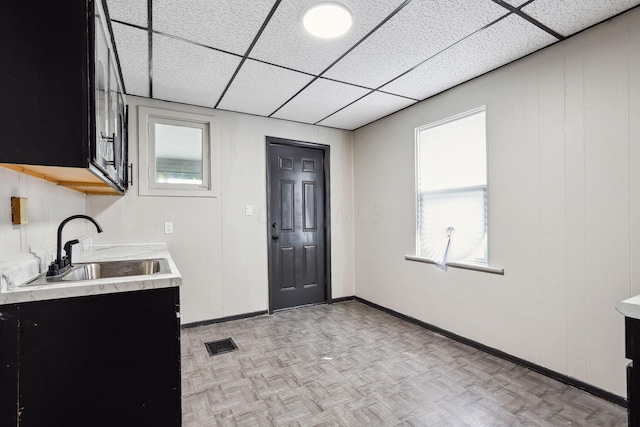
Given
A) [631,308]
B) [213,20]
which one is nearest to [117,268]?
[213,20]

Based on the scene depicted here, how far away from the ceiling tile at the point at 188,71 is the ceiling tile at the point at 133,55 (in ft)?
0.22

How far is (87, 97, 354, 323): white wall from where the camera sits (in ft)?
10.1

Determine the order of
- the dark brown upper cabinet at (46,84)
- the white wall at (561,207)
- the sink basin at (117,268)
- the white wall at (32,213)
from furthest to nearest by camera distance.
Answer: the sink basin at (117,268)
the white wall at (561,207)
the white wall at (32,213)
the dark brown upper cabinet at (46,84)

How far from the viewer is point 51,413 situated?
1.24 m

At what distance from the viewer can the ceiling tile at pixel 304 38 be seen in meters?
1.77

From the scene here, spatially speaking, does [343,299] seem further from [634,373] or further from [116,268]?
[634,373]

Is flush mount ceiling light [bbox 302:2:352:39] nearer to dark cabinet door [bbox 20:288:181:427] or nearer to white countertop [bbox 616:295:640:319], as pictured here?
dark cabinet door [bbox 20:288:181:427]

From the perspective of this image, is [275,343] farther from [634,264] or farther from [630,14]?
[630,14]

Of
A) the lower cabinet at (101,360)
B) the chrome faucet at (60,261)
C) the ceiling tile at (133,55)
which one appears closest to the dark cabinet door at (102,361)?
the lower cabinet at (101,360)

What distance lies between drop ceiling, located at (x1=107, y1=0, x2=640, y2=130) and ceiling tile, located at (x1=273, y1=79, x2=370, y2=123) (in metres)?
0.02

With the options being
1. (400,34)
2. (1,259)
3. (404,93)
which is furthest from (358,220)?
(1,259)

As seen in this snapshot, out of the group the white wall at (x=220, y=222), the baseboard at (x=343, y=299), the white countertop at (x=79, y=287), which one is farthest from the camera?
the baseboard at (x=343, y=299)

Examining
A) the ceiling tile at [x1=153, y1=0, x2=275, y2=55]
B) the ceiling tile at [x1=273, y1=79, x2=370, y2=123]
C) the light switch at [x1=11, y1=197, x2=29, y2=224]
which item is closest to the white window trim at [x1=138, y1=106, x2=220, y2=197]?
the ceiling tile at [x1=273, y1=79, x2=370, y2=123]

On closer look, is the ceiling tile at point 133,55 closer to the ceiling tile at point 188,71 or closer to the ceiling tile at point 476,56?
the ceiling tile at point 188,71
